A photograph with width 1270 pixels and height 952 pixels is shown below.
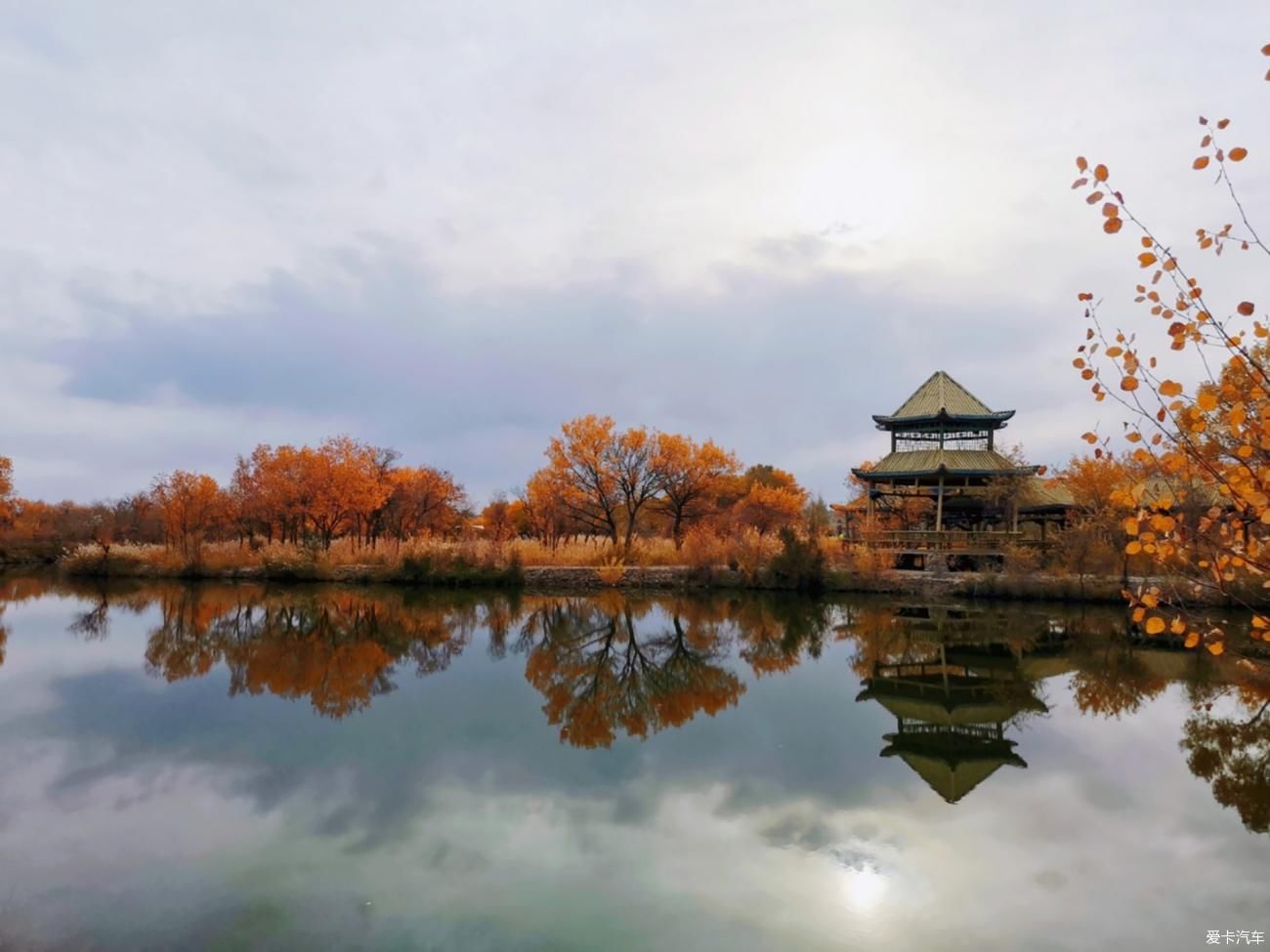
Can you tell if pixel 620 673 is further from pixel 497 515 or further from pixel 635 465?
pixel 497 515

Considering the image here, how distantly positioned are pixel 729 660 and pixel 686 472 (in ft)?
68.7

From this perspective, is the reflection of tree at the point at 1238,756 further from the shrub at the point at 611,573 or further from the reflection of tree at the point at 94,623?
the reflection of tree at the point at 94,623

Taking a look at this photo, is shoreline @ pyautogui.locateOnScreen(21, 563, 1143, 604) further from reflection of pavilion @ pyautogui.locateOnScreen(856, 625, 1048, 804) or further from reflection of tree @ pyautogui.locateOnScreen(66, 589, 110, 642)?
reflection of pavilion @ pyautogui.locateOnScreen(856, 625, 1048, 804)

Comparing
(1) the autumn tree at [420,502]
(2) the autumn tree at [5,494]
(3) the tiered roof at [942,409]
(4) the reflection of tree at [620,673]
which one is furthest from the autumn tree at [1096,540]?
(2) the autumn tree at [5,494]

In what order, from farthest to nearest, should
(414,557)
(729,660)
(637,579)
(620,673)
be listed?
(637,579), (414,557), (729,660), (620,673)

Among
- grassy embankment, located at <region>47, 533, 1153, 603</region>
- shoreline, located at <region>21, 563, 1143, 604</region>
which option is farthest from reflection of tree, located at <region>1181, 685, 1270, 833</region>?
grassy embankment, located at <region>47, 533, 1153, 603</region>

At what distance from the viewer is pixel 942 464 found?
26.9 metres

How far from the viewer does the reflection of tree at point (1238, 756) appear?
6.94 meters

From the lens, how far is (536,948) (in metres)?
4.36

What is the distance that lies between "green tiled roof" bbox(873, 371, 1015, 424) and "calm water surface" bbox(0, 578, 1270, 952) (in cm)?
1507

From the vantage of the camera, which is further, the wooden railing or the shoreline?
the wooden railing

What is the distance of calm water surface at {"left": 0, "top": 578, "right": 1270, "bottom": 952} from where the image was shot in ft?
15.5

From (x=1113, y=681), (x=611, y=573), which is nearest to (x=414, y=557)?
(x=611, y=573)

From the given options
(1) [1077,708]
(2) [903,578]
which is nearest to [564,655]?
(1) [1077,708]
